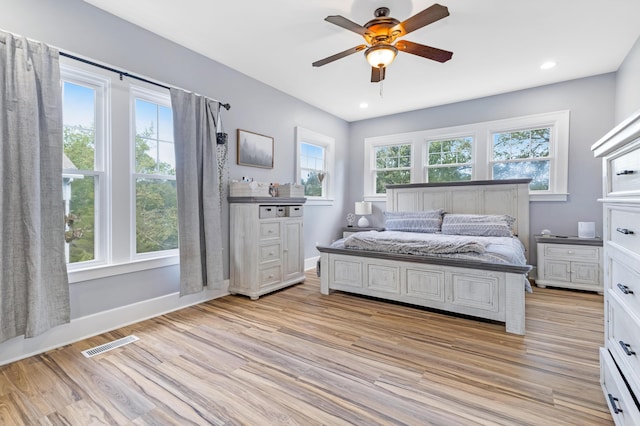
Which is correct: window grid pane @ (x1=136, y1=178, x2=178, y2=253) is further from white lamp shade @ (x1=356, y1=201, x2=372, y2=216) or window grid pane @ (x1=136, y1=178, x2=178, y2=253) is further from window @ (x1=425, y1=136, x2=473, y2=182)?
window @ (x1=425, y1=136, x2=473, y2=182)

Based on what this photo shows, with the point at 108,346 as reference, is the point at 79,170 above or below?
above

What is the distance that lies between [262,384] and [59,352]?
5.36 ft

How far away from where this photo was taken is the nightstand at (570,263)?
366 cm

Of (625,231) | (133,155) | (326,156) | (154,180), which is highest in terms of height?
(326,156)

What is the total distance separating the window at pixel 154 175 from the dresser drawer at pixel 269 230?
0.92 meters

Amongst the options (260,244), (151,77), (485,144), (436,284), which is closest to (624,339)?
(436,284)

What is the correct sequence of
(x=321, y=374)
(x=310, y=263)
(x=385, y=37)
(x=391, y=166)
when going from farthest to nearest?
1. (x=391, y=166)
2. (x=310, y=263)
3. (x=385, y=37)
4. (x=321, y=374)

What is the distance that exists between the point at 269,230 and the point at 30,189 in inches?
82.8

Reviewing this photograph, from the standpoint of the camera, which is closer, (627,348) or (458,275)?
(627,348)

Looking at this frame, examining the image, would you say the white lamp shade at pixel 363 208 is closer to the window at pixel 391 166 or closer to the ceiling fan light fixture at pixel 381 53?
the window at pixel 391 166

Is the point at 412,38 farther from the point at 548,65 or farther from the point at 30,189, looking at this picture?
the point at 30,189

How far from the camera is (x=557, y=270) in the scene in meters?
3.88

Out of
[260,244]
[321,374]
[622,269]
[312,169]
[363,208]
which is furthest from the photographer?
[363,208]

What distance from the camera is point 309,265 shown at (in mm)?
5109
